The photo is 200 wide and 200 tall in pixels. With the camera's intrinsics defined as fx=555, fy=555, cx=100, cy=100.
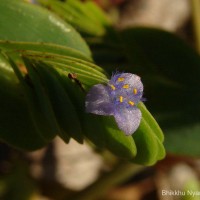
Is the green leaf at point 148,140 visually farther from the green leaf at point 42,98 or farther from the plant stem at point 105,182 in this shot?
the plant stem at point 105,182

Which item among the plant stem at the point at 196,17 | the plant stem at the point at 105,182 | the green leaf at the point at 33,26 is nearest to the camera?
the green leaf at the point at 33,26

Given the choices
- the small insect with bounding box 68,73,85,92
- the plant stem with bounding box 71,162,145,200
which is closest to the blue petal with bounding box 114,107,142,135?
the small insect with bounding box 68,73,85,92

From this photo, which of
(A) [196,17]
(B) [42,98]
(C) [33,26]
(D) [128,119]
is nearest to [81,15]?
(C) [33,26]

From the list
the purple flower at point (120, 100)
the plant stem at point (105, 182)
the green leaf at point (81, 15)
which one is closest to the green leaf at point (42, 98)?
the purple flower at point (120, 100)

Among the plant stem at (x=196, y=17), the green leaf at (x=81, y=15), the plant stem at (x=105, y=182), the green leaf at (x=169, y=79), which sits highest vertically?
the green leaf at (x=81, y=15)

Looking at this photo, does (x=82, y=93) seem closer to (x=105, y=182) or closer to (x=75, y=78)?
(x=75, y=78)

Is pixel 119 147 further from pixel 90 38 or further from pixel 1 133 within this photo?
pixel 90 38
